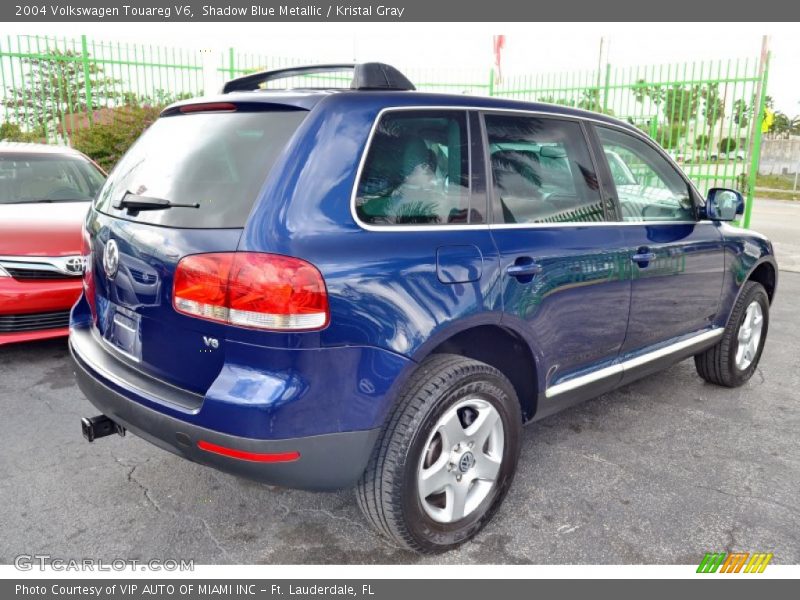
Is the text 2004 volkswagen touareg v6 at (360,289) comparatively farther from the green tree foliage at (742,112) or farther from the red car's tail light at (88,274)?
the green tree foliage at (742,112)

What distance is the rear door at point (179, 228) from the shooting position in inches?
86.2

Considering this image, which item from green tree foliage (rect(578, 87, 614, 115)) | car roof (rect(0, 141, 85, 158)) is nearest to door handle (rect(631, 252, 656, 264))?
car roof (rect(0, 141, 85, 158))

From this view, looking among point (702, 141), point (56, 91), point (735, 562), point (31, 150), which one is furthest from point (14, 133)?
point (735, 562)

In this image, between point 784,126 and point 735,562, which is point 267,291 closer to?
point 735,562

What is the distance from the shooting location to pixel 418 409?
2303mm

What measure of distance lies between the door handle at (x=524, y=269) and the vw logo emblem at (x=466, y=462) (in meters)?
0.74

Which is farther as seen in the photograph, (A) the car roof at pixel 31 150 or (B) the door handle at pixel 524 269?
(A) the car roof at pixel 31 150

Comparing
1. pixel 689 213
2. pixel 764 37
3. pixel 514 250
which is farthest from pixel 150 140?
pixel 764 37

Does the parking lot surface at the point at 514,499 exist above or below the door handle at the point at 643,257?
below

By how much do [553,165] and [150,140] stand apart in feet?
5.94

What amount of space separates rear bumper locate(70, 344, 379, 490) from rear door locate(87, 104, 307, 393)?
0.51 feet

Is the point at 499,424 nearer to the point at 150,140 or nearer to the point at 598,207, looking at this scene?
the point at 598,207

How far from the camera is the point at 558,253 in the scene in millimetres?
2842

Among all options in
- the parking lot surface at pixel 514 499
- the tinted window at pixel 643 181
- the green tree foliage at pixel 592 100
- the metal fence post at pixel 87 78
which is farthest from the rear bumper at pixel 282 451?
the green tree foliage at pixel 592 100
